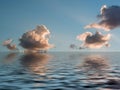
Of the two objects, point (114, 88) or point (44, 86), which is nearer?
point (114, 88)

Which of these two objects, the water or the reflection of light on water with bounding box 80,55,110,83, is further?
the reflection of light on water with bounding box 80,55,110,83

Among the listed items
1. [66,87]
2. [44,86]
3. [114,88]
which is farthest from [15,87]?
[114,88]

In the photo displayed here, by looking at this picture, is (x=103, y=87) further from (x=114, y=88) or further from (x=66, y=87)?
(x=66, y=87)

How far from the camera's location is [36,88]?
42312mm

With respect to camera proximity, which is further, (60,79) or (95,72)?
(95,72)

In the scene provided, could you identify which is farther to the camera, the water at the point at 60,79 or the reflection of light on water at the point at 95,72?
the reflection of light on water at the point at 95,72

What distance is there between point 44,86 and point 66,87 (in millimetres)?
3659

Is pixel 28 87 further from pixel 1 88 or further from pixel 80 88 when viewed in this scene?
pixel 80 88

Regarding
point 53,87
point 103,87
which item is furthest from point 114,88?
point 53,87

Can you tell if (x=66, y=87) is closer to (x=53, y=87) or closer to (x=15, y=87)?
(x=53, y=87)

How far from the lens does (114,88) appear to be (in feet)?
137

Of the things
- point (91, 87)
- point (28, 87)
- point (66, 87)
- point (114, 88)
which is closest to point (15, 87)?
point (28, 87)

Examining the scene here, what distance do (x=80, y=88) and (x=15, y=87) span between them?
9821mm

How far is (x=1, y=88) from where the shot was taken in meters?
41.8
